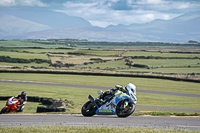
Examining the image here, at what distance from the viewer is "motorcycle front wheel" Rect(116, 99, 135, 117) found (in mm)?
15539

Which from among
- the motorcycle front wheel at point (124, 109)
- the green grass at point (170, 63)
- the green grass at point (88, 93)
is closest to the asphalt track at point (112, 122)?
the motorcycle front wheel at point (124, 109)

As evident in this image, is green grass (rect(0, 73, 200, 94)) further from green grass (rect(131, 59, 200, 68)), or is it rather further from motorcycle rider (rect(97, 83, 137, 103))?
green grass (rect(131, 59, 200, 68))

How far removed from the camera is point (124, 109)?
15.8 m

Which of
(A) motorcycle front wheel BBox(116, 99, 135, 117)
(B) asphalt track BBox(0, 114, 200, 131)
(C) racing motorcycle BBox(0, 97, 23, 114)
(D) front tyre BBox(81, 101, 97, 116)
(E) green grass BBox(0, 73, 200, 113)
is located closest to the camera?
(B) asphalt track BBox(0, 114, 200, 131)

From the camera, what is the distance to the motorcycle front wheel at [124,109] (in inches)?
612

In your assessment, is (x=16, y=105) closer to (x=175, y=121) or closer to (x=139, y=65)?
(x=175, y=121)

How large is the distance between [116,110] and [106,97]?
3.04ft

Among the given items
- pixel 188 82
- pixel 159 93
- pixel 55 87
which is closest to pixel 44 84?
pixel 55 87

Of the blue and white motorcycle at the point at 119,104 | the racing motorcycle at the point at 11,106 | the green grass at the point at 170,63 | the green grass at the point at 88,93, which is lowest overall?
the green grass at the point at 88,93

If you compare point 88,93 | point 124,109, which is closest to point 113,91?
point 124,109

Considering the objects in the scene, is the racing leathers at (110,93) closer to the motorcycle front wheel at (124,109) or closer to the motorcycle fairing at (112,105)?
the motorcycle fairing at (112,105)

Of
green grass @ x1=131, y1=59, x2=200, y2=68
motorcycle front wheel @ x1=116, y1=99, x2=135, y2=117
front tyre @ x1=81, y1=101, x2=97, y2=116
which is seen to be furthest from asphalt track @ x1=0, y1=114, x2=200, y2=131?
green grass @ x1=131, y1=59, x2=200, y2=68

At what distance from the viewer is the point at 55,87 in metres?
47.1

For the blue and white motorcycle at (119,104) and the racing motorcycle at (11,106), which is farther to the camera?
the racing motorcycle at (11,106)
